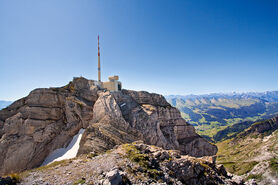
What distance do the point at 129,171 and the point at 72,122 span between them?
31820mm

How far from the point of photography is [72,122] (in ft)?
144

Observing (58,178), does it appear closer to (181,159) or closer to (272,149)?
(181,159)

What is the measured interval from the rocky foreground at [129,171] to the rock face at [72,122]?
788 centimetres

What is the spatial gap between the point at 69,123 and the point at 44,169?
2462cm

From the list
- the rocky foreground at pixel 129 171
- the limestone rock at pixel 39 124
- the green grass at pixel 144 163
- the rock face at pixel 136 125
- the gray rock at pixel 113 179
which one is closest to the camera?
the gray rock at pixel 113 179

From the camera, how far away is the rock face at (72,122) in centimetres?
3525

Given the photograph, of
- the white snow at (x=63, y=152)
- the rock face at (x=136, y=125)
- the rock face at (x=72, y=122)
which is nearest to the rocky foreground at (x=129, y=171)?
the rock face at (x=136, y=125)

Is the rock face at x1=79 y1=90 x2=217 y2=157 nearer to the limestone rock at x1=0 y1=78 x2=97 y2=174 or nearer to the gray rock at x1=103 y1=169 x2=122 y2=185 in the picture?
the limestone rock at x1=0 y1=78 x2=97 y2=174

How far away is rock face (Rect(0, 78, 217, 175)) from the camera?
116 feet

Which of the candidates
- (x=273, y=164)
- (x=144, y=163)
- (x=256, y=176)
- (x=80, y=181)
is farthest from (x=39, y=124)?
(x=273, y=164)

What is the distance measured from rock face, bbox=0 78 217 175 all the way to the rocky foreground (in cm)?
788

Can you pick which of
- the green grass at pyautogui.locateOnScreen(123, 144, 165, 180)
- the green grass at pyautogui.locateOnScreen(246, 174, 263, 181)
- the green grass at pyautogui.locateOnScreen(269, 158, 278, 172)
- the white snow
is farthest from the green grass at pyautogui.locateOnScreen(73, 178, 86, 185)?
the green grass at pyautogui.locateOnScreen(269, 158, 278, 172)

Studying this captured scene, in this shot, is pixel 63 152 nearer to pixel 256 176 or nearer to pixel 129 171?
pixel 129 171

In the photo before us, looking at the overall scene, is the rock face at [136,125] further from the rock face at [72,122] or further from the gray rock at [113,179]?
the gray rock at [113,179]
